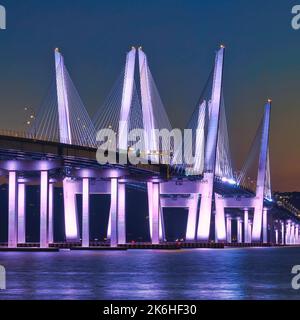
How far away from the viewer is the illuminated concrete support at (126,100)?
269 ft

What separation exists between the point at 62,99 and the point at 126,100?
16.8 feet

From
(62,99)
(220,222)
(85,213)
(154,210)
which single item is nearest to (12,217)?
(62,99)

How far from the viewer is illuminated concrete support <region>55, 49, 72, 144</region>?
3273 inches

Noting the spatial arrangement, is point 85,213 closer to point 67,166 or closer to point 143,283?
point 67,166

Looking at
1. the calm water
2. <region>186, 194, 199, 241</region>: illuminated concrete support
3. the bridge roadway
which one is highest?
the bridge roadway

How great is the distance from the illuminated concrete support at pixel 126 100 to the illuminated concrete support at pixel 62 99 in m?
4.39

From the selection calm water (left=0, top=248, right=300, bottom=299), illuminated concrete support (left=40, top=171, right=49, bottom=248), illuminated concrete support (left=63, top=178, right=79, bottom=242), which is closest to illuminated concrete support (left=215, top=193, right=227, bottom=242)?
illuminated concrete support (left=63, top=178, right=79, bottom=242)

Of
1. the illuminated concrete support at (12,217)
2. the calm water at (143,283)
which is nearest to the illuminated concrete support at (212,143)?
the illuminated concrete support at (12,217)

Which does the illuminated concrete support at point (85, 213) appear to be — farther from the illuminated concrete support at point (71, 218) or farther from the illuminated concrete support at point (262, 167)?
the illuminated concrete support at point (262, 167)

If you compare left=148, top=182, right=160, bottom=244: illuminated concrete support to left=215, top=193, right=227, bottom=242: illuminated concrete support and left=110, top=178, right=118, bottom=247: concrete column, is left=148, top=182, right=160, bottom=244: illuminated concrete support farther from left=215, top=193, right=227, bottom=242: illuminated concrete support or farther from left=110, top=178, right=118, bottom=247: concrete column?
left=215, top=193, right=227, bottom=242: illuminated concrete support

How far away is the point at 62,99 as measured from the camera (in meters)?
83.4

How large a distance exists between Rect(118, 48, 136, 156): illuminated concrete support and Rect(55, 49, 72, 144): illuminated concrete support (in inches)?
173
